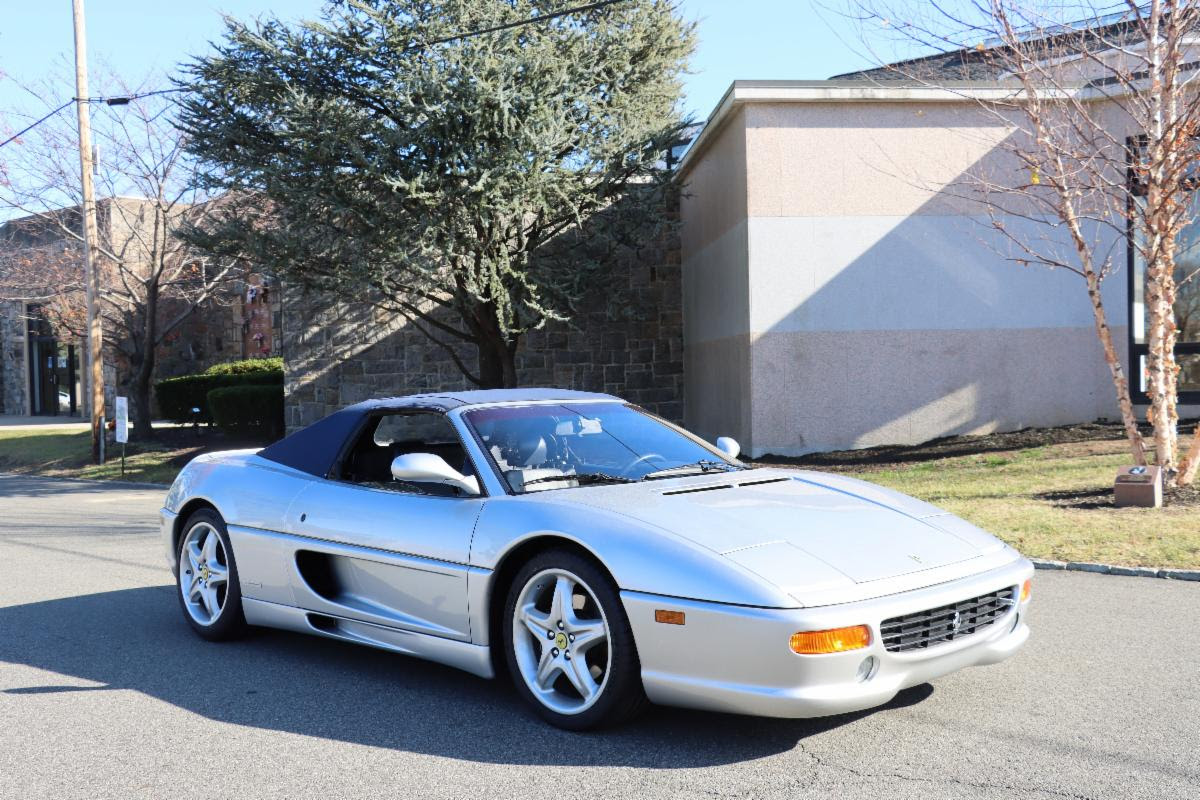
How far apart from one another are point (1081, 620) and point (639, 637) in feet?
11.4

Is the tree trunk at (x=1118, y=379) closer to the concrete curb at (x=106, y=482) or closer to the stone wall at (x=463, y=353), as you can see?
the stone wall at (x=463, y=353)

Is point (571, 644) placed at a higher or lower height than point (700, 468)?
lower

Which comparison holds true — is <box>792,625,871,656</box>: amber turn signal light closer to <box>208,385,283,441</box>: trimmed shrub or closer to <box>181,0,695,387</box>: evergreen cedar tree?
<box>181,0,695,387</box>: evergreen cedar tree

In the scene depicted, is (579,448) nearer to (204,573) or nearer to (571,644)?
(571,644)

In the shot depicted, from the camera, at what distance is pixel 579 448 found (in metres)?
5.45

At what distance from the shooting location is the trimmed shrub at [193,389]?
87.1 ft

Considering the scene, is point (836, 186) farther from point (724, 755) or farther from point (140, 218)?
point (140, 218)

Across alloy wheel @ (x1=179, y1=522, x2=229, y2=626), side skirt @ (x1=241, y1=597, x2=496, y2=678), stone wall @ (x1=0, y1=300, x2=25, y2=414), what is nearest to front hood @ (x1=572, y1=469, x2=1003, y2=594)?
side skirt @ (x1=241, y1=597, x2=496, y2=678)

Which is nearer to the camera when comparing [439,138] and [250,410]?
[439,138]

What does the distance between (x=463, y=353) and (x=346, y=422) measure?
16.4m

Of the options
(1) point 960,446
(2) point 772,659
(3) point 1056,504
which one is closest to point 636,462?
(2) point 772,659

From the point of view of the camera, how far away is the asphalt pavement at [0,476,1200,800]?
12.9ft

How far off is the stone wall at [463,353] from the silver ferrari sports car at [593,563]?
1608cm

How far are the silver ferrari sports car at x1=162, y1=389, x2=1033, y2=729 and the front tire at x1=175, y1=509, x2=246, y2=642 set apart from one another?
0.05ft
